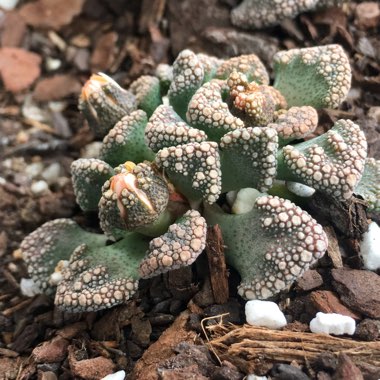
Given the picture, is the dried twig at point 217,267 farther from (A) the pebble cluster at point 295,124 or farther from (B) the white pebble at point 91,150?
(B) the white pebble at point 91,150

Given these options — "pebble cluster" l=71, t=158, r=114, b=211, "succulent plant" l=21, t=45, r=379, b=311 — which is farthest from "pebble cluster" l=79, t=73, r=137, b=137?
"pebble cluster" l=71, t=158, r=114, b=211

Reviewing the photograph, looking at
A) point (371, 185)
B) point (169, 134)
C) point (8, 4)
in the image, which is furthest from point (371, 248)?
point (8, 4)

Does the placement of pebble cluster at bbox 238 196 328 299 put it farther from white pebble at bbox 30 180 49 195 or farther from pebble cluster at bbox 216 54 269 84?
white pebble at bbox 30 180 49 195

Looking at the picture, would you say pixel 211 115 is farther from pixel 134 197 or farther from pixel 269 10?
pixel 269 10

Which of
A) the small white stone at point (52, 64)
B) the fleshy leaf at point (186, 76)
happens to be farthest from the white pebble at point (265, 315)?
the small white stone at point (52, 64)

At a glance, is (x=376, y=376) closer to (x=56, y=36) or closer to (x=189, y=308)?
→ (x=189, y=308)

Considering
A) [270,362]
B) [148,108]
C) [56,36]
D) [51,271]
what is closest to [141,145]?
[148,108]
